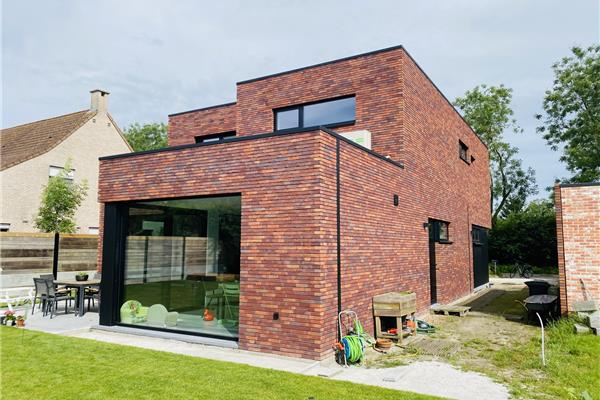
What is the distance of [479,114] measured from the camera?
125 feet

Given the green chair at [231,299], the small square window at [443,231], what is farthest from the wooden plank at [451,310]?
the green chair at [231,299]

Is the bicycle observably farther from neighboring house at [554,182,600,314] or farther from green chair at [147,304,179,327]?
green chair at [147,304,179,327]

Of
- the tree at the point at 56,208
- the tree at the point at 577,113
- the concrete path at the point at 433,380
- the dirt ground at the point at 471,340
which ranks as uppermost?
the tree at the point at 577,113

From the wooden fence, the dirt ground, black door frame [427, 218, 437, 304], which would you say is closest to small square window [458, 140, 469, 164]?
black door frame [427, 218, 437, 304]

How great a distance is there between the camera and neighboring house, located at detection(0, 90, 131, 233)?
787 inches

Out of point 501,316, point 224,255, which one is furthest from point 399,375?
point 501,316

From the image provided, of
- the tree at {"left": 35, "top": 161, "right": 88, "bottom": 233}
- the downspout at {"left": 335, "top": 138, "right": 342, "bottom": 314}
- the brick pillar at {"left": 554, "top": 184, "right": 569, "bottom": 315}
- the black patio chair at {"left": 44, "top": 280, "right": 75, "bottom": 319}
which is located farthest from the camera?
the tree at {"left": 35, "top": 161, "right": 88, "bottom": 233}

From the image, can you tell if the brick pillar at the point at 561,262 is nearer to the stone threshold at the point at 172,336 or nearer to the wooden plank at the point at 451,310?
the wooden plank at the point at 451,310

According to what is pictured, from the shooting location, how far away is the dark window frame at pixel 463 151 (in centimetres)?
1722

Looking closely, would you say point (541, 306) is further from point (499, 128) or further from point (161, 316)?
point (499, 128)

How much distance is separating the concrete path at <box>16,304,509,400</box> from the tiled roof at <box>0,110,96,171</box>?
1656cm

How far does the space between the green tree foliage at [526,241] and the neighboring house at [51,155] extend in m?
26.7

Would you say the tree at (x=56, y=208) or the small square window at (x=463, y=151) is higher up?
the small square window at (x=463, y=151)

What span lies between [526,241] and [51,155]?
99.7ft
